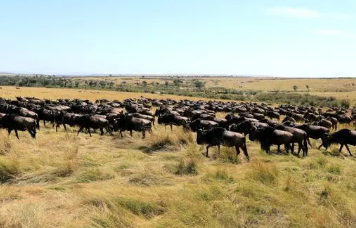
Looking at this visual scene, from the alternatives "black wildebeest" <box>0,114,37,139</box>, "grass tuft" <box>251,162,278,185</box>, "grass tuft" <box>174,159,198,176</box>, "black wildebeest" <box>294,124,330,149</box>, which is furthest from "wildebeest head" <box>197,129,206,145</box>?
"black wildebeest" <box>0,114,37,139</box>

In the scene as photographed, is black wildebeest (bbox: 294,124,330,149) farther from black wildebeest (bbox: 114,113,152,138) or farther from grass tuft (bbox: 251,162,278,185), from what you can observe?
grass tuft (bbox: 251,162,278,185)

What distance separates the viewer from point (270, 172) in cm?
959

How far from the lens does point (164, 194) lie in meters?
7.95

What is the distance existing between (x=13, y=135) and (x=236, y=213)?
13625 mm

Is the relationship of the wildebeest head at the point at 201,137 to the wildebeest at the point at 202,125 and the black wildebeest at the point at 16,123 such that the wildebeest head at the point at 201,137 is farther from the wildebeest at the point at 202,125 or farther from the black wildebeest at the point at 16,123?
the black wildebeest at the point at 16,123

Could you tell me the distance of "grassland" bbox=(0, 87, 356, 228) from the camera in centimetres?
671

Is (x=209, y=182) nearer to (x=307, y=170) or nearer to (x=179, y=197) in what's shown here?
(x=179, y=197)

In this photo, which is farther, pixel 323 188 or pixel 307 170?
pixel 307 170

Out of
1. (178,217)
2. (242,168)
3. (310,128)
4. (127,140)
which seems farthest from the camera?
(310,128)

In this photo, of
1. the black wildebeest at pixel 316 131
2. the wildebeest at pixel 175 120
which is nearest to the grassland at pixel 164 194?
the black wildebeest at pixel 316 131

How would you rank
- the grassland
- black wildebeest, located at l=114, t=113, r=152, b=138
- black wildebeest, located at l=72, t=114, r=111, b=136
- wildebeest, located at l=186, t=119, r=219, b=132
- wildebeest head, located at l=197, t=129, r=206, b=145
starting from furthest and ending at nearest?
black wildebeest, located at l=72, t=114, r=111, b=136, black wildebeest, located at l=114, t=113, r=152, b=138, wildebeest, located at l=186, t=119, r=219, b=132, wildebeest head, located at l=197, t=129, r=206, b=145, the grassland

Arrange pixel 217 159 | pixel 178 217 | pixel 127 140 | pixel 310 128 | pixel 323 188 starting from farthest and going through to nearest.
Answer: pixel 310 128 < pixel 127 140 < pixel 217 159 < pixel 323 188 < pixel 178 217

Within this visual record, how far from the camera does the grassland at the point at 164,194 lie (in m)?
6.71

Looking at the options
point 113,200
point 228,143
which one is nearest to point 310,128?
point 228,143
